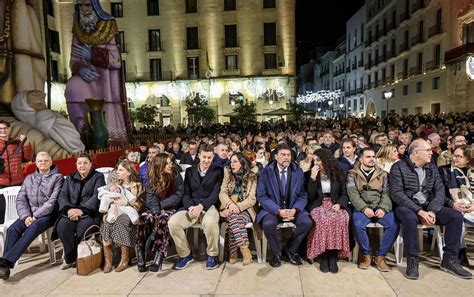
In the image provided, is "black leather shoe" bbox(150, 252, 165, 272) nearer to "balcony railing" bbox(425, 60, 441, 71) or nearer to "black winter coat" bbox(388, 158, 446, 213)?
"black winter coat" bbox(388, 158, 446, 213)

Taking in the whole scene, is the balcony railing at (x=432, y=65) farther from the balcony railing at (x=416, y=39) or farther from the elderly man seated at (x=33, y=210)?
the elderly man seated at (x=33, y=210)

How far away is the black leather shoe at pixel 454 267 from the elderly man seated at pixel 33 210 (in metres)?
4.81

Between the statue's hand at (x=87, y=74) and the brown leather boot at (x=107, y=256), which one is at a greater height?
the statue's hand at (x=87, y=74)

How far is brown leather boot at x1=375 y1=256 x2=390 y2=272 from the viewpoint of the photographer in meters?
4.58

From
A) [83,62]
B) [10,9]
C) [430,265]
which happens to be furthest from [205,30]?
[430,265]

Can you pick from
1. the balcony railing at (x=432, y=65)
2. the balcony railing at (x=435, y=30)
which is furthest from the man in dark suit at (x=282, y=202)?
the balcony railing at (x=435, y=30)

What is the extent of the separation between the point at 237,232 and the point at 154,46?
3446 cm

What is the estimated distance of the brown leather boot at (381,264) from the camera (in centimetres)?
458

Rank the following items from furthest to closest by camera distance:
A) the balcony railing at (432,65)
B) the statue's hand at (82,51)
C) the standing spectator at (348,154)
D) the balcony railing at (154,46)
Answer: the balcony railing at (154,46)
the balcony railing at (432,65)
the statue's hand at (82,51)
the standing spectator at (348,154)

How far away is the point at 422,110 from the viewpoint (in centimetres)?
3288

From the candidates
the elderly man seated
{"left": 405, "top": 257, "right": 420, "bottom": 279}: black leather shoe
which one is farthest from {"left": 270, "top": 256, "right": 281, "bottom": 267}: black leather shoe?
the elderly man seated

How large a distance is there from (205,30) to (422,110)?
20119 mm

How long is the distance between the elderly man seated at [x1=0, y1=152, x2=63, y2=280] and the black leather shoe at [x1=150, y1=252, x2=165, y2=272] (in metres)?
1.44

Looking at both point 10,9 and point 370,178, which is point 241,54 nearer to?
point 10,9
